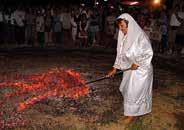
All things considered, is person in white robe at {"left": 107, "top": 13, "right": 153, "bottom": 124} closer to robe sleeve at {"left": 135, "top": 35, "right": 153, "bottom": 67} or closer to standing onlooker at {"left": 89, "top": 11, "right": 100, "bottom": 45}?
robe sleeve at {"left": 135, "top": 35, "right": 153, "bottom": 67}

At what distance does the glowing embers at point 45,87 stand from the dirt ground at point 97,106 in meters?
0.25

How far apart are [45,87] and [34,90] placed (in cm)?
39

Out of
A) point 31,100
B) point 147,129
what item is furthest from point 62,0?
point 147,129

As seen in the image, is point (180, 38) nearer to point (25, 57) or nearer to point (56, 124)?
point (25, 57)

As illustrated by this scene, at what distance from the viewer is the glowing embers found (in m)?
9.71

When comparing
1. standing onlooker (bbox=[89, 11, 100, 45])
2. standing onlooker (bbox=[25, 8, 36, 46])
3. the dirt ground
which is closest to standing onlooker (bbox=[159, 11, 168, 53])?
standing onlooker (bbox=[89, 11, 100, 45])

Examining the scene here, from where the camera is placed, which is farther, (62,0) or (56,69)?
(62,0)

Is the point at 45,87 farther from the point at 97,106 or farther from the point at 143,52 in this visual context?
the point at 143,52

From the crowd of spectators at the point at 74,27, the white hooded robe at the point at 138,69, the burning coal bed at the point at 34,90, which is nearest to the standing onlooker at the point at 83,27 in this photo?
the crowd of spectators at the point at 74,27

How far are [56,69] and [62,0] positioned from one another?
55.4 ft

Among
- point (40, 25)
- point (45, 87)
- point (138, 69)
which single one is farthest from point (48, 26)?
point (138, 69)

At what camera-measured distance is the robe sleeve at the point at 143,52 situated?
762cm

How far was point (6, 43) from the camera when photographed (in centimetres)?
1792

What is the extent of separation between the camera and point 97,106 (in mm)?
9359
